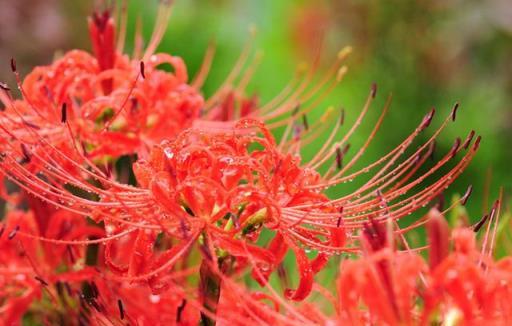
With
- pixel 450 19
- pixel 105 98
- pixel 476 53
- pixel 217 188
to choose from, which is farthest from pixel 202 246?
pixel 476 53

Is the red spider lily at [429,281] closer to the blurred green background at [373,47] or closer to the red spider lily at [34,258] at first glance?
the red spider lily at [34,258]

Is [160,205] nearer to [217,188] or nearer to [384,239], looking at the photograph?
[217,188]

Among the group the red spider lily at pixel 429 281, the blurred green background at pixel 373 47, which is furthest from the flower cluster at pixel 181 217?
the blurred green background at pixel 373 47

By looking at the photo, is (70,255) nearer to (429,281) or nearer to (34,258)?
(34,258)

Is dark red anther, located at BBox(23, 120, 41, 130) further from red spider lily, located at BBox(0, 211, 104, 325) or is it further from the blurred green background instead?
the blurred green background

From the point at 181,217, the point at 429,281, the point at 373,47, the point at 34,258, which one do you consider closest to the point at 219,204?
the point at 181,217

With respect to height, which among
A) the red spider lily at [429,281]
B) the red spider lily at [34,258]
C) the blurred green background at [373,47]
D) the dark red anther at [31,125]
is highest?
the blurred green background at [373,47]
